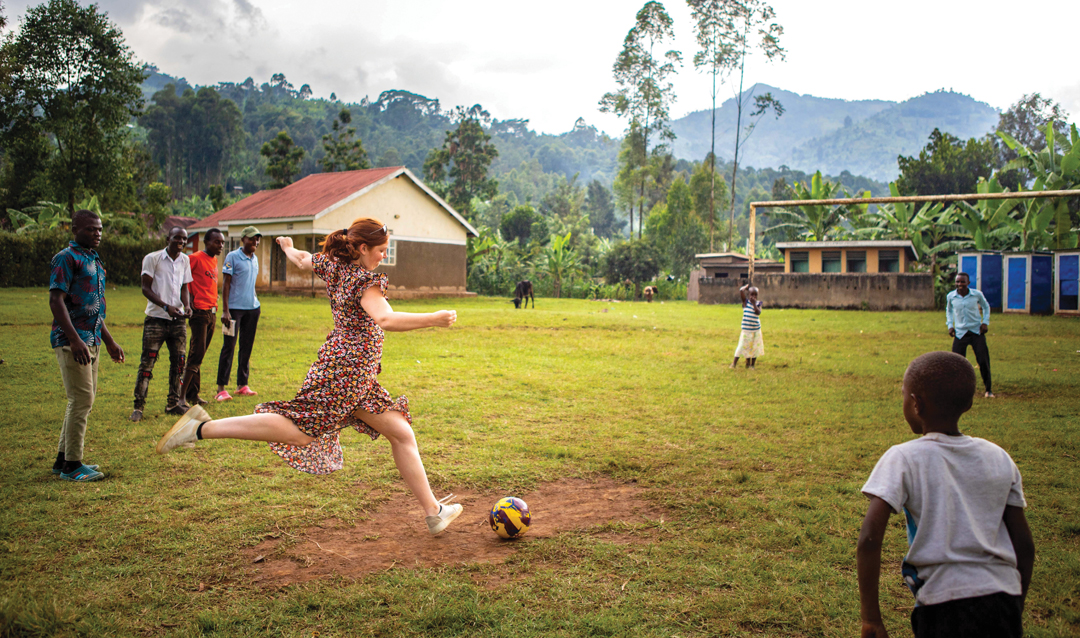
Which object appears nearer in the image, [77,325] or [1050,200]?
[77,325]

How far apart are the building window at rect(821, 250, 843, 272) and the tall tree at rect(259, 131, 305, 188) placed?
97.9 ft

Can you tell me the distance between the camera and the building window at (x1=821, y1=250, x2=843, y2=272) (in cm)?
3294

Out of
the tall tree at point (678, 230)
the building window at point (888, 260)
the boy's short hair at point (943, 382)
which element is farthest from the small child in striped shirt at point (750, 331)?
the tall tree at point (678, 230)

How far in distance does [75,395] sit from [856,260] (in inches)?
1315

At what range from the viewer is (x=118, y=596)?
336 centimetres

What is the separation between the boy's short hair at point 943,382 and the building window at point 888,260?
109 feet

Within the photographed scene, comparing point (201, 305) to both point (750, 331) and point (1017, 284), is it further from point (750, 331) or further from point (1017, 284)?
point (1017, 284)

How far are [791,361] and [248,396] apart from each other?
9238 millimetres

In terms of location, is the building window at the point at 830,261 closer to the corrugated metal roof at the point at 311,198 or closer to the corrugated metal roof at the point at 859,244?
the corrugated metal roof at the point at 859,244

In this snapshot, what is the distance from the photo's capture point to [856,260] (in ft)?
106

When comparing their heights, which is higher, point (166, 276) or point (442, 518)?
point (166, 276)

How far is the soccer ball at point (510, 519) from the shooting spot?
4184 millimetres

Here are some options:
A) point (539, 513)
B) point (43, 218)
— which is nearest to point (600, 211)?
point (43, 218)

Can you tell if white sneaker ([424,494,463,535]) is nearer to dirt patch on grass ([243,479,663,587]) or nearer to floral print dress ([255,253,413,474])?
dirt patch on grass ([243,479,663,587])
